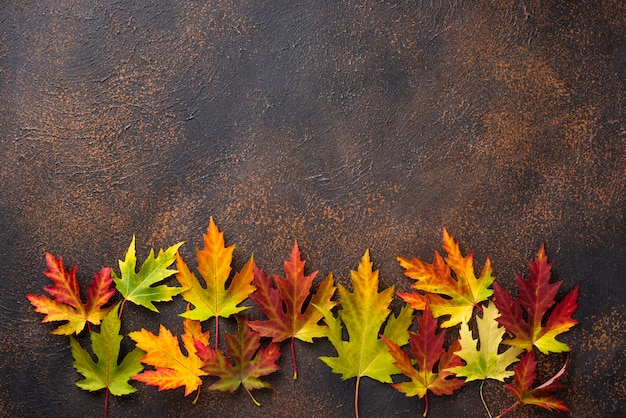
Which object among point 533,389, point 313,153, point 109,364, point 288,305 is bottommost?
point 533,389

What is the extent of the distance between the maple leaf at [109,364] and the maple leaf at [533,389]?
836 mm

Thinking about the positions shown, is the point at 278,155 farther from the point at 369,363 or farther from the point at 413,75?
the point at 369,363

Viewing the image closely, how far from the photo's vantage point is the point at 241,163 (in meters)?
1.24

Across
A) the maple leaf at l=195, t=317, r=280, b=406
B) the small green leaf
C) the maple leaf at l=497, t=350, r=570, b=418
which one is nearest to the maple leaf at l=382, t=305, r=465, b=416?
the maple leaf at l=497, t=350, r=570, b=418

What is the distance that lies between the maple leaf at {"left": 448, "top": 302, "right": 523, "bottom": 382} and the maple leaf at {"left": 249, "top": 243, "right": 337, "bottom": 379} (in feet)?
0.99

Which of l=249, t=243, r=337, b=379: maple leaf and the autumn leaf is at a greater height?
l=249, t=243, r=337, b=379: maple leaf

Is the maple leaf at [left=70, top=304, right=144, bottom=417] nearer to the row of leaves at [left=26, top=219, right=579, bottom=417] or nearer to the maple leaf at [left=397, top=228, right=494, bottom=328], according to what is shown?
the row of leaves at [left=26, top=219, right=579, bottom=417]

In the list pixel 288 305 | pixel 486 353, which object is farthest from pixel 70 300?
pixel 486 353

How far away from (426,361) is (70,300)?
808 millimetres

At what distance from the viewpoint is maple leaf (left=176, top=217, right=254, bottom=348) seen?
1.19 meters

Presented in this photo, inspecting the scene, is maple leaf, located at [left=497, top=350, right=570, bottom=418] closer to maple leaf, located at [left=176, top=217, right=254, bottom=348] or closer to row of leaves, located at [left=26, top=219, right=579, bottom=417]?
row of leaves, located at [left=26, top=219, right=579, bottom=417]

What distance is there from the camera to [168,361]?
119cm

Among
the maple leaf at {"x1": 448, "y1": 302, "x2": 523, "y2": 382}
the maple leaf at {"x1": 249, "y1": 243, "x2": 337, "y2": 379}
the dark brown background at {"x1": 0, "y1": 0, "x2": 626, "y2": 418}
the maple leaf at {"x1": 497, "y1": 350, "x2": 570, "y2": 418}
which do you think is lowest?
the maple leaf at {"x1": 497, "y1": 350, "x2": 570, "y2": 418}

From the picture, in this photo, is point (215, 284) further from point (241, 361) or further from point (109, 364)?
point (109, 364)
